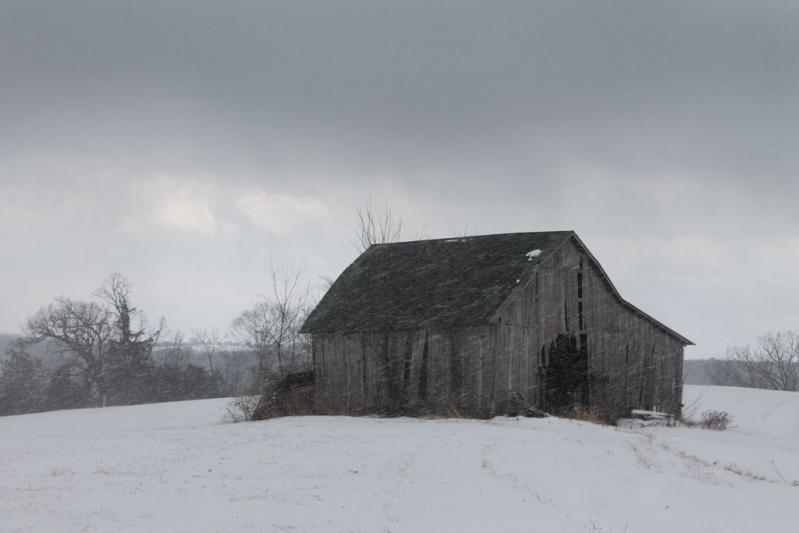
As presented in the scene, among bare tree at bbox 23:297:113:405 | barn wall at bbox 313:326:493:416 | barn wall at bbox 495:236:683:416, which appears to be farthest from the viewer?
bare tree at bbox 23:297:113:405

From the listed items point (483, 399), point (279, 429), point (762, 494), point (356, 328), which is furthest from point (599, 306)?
point (762, 494)

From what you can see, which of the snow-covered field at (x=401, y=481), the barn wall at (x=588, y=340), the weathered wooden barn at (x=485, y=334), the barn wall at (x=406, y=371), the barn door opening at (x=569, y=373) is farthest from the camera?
the barn door opening at (x=569, y=373)

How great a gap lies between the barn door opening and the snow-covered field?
5583mm

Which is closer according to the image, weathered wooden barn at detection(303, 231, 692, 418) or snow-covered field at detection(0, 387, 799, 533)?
snow-covered field at detection(0, 387, 799, 533)

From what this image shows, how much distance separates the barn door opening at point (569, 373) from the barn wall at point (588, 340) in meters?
0.25

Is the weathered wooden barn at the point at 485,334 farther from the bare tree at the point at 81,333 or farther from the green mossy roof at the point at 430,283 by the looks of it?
the bare tree at the point at 81,333

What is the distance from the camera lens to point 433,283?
25.8 metres

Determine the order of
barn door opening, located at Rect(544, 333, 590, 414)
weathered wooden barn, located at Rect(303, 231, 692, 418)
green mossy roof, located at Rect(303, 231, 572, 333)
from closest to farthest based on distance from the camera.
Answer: weathered wooden barn, located at Rect(303, 231, 692, 418) → green mossy roof, located at Rect(303, 231, 572, 333) → barn door opening, located at Rect(544, 333, 590, 414)

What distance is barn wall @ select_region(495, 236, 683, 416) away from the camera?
76.5 ft

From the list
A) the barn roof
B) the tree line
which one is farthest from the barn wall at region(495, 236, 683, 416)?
the tree line

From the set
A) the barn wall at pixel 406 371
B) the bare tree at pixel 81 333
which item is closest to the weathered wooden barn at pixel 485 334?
the barn wall at pixel 406 371

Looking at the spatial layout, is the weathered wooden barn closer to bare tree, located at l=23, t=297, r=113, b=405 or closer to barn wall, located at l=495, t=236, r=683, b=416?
barn wall, located at l=495, t=236, r=683, b=416

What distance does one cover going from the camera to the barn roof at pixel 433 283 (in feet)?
77.7

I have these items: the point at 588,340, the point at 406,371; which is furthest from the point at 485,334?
the point at 588,340
